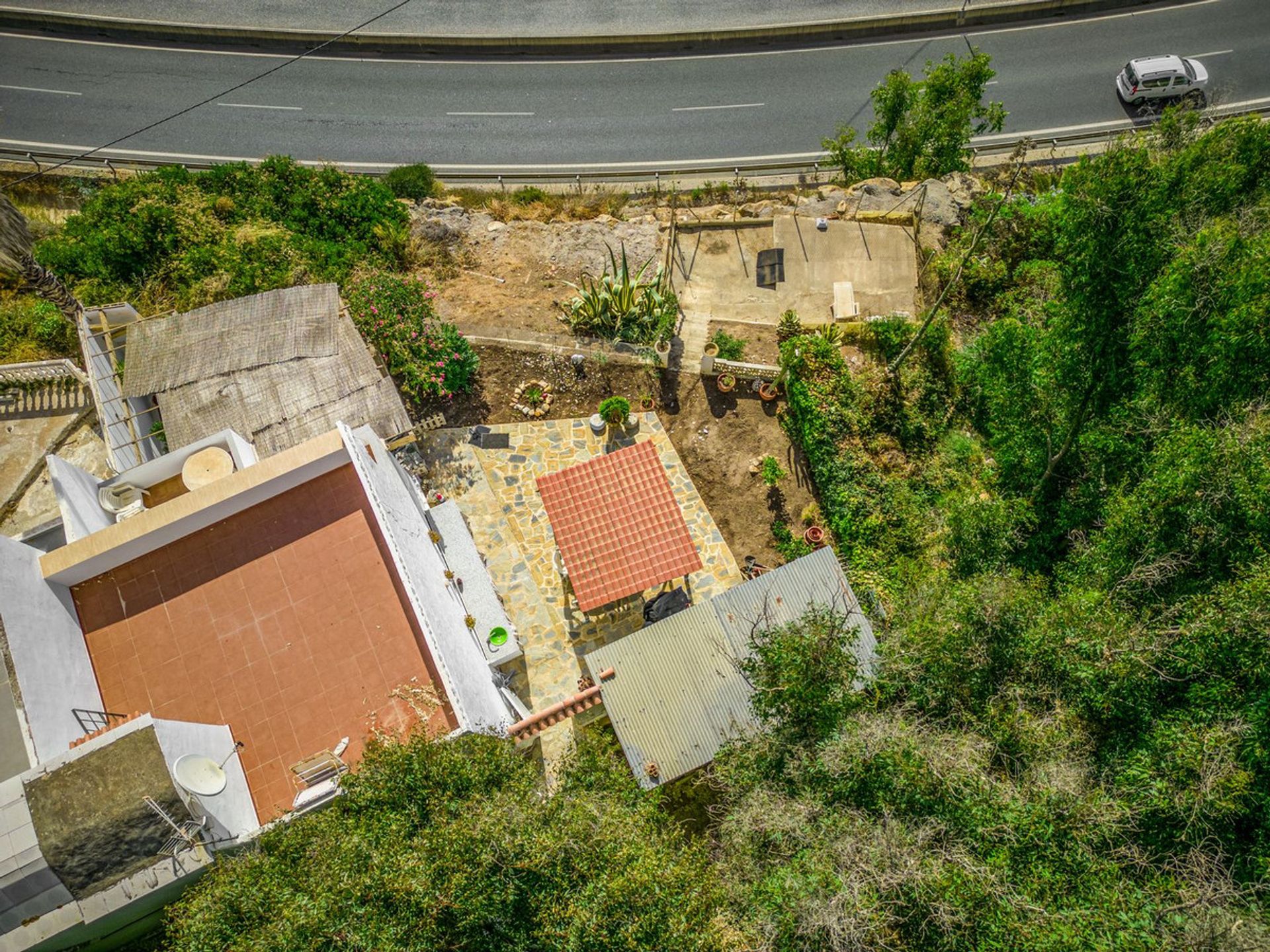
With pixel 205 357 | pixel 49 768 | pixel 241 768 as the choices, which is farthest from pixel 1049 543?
pixel 205 357

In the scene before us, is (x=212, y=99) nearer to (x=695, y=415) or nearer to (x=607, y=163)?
(x=607, y=163)

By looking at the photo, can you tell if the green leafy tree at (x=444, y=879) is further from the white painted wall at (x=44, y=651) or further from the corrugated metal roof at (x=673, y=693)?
the white painted wall at (x=44, y=651)

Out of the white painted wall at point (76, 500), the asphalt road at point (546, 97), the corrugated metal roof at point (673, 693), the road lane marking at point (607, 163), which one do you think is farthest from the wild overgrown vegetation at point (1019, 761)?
the asphalt road at point (546, 97)

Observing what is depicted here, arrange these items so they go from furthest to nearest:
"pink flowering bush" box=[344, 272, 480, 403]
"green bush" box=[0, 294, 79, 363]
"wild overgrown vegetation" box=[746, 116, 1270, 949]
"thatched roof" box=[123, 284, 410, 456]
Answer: "green bush" box=[0, 294, 79, 363] < "pink flowering bush" box=[344, 272, 480, 403] < "thatched roof" box=[123, 284, 410, 456] < "wild overgrown vegetation" box=[746, 116, 1270, 949]

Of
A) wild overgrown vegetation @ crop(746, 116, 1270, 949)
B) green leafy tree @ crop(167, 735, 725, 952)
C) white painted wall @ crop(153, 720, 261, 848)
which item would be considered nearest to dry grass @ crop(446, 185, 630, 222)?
wild overgrown vegetation @ crop(746, 116, 1270, 949)

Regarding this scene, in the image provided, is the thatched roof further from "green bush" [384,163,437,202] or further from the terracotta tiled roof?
"green bush" [384,163,437,202]

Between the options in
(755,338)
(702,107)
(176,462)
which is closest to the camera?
(176,462)

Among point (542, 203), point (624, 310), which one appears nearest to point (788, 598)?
point (624, 310)

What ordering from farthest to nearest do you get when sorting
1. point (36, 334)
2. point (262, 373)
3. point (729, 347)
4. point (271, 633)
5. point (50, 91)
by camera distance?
point (50, 91)
point (729, 347)
point (36, 334)
point (262, 373)
point (271, 633)
